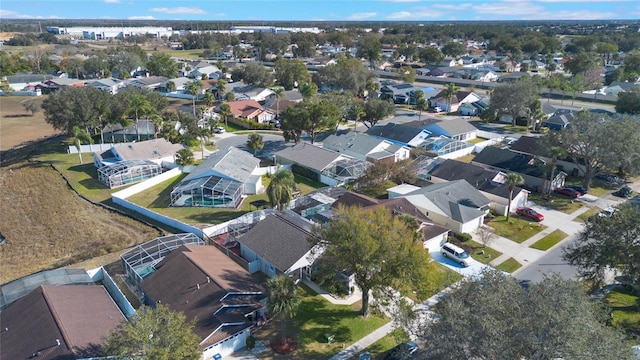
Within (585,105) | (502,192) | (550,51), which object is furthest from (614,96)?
(550,51)

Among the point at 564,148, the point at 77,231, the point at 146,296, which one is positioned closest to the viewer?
the point at 146,296

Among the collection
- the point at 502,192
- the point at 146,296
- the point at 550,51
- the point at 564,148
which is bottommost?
the point at 146,296

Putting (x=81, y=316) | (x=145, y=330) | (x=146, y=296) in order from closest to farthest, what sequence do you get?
A: (x=145, y=330)
(x=81, y=316)
(x=146, y=296)

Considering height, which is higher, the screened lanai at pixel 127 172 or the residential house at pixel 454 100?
the residential house at pixel 454 100

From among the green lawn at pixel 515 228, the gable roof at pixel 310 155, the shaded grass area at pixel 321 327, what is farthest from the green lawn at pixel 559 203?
the shaded grass area at pixel 321 327

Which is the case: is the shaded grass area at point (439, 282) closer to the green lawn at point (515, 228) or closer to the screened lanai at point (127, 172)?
the green lawn at point (515, 228)

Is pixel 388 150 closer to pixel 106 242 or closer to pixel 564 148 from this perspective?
pixel 564 148

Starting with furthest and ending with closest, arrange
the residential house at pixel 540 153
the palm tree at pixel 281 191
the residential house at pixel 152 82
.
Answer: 1. the residential house at pixel 152 82
2. the residential house at pixel 540 153
3. the palm tree at pixel 281 191
